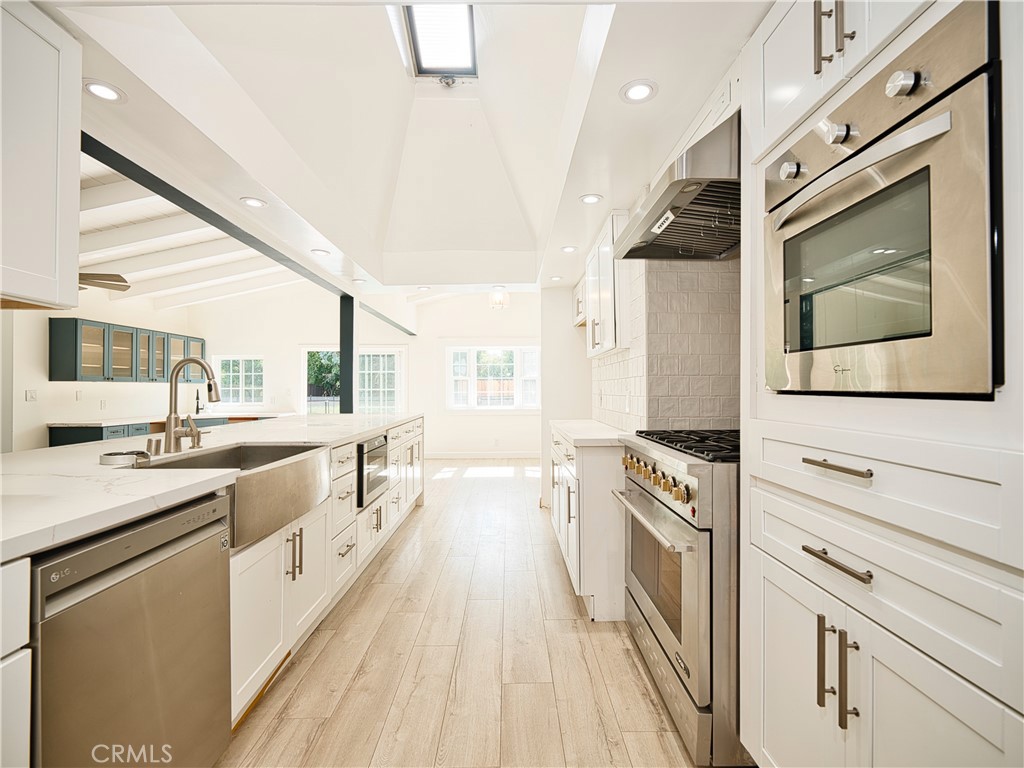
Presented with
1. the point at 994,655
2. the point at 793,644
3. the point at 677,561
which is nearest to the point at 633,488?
the point at 677,561

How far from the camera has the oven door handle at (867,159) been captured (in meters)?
0.83

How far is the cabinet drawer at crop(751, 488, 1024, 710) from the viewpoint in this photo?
742mm

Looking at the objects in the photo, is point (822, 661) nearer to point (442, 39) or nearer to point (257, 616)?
point (257, 616)

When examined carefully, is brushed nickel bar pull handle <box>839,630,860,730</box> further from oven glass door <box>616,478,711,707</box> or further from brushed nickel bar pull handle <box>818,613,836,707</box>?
oven glass door <box>616,478,711,707</box>

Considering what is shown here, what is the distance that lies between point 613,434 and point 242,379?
798 cm

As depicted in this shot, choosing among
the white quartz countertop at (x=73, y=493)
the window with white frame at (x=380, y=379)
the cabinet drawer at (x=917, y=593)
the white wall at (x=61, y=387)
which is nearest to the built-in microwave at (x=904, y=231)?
the cabinet drawer at (x=917, y=593)

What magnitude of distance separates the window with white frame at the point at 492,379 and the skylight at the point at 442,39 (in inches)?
228

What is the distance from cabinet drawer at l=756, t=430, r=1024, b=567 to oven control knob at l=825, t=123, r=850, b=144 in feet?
2.01

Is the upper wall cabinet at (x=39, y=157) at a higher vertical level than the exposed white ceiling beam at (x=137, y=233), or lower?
lower

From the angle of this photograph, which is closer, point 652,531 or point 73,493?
point 73,493

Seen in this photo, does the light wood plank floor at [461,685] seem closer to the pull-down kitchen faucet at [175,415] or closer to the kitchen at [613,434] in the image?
the kitchen at [613,434]

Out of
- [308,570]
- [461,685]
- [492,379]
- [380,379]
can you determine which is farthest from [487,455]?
[461,685]

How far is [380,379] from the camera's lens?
30.7ft

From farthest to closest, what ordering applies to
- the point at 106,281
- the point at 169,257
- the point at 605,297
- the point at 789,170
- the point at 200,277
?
the point at 200,277 < the point at 169,257 < the point at 605,297 < the point at 106,281 < the point at 789,170
